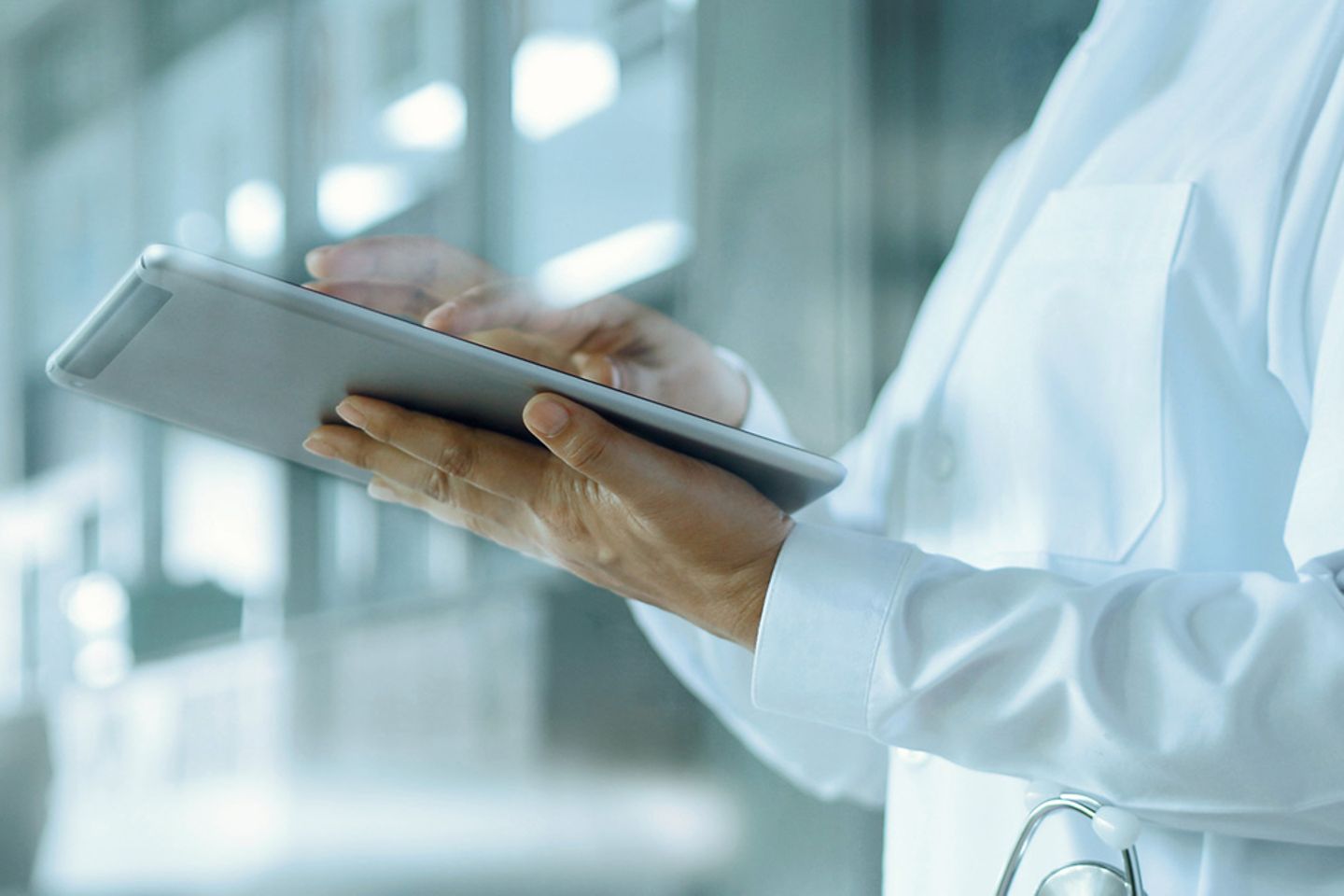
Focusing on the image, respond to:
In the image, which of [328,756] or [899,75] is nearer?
[899,75]

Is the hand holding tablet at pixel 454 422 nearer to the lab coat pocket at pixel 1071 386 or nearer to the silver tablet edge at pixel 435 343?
the silver tablet edge at pixel 435 343

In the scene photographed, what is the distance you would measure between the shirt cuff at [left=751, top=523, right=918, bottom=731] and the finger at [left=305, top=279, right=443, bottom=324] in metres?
0.28

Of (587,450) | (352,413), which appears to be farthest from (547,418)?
(352,413)

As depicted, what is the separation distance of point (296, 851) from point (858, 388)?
0.98 m

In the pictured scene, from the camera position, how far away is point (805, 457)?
634 millimetres

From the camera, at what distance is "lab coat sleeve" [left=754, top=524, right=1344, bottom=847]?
0.62m

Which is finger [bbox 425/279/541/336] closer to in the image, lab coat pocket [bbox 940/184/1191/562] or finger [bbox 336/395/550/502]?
finger [bbox 336/395/550/502]

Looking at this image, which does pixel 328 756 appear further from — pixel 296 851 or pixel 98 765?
pixel 98 765

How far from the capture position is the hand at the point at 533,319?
Answer: 2.68ft

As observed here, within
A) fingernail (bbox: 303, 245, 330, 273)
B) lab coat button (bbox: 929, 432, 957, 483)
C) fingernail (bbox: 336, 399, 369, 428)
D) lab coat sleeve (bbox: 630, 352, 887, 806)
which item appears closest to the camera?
fingernail (bbox: 336, 399, 369, 428)

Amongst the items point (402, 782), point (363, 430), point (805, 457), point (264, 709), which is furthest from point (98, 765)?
point (805, 457)

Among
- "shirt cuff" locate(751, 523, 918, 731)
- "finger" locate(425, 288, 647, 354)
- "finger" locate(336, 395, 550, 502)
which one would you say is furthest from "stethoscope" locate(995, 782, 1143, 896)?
"finger" locate(425, 288, 647, 354)

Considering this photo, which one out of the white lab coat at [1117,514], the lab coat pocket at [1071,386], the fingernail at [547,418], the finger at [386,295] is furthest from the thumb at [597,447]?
the lab coat pocket at [1071,386]

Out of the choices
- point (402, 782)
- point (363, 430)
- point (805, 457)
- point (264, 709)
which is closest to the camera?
point (805, 457)
